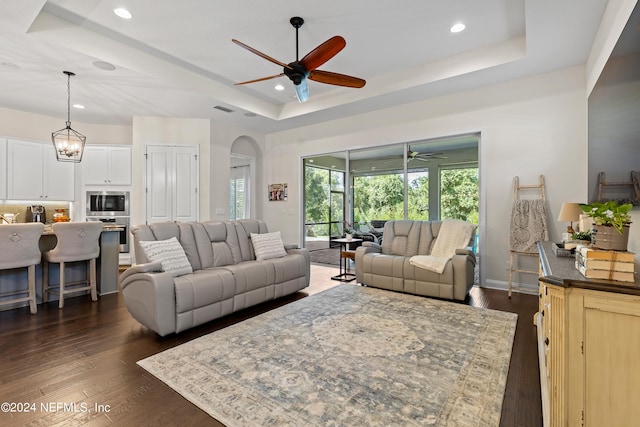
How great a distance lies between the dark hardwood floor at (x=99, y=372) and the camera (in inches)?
68.6

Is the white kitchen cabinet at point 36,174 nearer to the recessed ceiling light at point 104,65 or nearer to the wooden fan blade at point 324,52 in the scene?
the recessed ceiling light at point 104,65

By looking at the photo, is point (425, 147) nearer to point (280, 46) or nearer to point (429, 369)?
point (280, 46)

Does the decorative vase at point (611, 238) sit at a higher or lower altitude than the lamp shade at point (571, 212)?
lower

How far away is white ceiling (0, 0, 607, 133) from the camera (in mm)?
3078

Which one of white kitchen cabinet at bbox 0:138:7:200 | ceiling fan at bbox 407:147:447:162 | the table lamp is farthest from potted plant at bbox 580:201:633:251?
white kitchen cabinet at bbox 0:138:7:200

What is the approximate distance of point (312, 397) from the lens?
1.88m

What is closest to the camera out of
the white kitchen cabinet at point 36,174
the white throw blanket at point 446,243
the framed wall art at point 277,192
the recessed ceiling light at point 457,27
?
the recessed ceiling light at point 457,27

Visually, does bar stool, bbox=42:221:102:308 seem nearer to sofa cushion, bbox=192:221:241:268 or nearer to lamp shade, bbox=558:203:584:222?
sofa cushion, bbox=192:221:241:268

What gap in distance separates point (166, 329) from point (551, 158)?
501 cm

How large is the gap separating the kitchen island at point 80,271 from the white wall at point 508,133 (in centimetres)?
456

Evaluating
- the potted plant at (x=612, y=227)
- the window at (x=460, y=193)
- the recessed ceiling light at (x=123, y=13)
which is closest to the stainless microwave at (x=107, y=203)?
the recessed ceiling light at (x=123, y=13)

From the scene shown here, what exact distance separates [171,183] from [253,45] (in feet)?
11.0

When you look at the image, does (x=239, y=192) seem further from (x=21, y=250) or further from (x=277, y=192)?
(x=21, y=250)

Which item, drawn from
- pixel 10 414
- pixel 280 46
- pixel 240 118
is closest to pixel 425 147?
pixel 280 46
